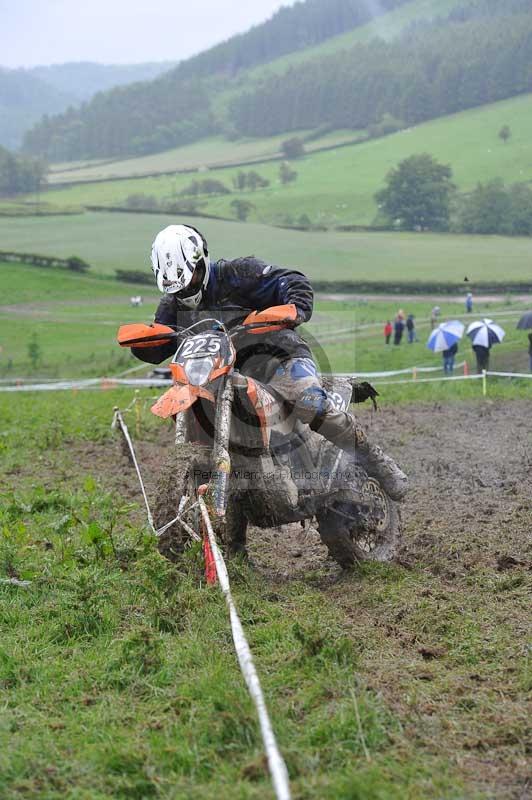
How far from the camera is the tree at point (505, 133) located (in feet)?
119

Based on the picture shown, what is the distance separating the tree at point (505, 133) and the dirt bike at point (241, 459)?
3199cm

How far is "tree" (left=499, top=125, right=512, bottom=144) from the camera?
3637 centimetres

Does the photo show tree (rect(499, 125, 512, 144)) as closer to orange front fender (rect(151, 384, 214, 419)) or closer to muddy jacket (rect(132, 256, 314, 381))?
muddy jacket (rect(132, 256, 314, 381))

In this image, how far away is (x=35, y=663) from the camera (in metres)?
5.17

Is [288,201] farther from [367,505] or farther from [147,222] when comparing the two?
[367,505]

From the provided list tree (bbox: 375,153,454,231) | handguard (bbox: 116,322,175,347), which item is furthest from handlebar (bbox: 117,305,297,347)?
tree (bbox: 375,153,454,231)

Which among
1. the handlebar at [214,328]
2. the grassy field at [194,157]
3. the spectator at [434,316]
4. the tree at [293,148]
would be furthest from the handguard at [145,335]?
the tree at [293,148]

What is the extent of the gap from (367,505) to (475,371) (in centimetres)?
1557

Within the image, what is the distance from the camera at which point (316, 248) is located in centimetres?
3120

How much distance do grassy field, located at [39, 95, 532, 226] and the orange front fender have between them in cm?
2595

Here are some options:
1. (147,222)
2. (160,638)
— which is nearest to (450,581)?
(160,638)

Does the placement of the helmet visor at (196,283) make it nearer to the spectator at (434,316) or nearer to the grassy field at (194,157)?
the spectator at (434,316)

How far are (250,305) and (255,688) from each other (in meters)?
3.78

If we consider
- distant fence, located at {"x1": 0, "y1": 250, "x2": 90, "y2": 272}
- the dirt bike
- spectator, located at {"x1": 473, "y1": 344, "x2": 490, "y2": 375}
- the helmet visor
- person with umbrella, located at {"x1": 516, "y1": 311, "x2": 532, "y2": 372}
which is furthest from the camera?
distant fence, located at {"x1": 0, "y1": 250, "x2": 90, "y2": 272}
